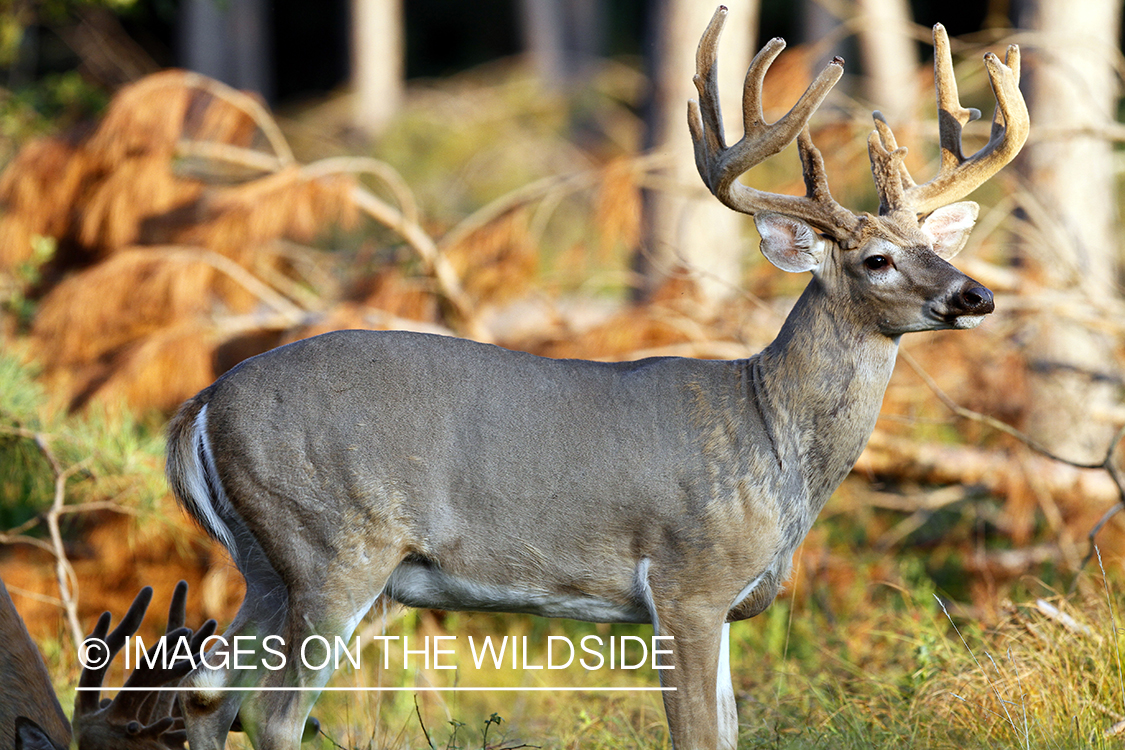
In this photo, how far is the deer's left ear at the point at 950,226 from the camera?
3395mm

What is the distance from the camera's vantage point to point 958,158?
3500mm

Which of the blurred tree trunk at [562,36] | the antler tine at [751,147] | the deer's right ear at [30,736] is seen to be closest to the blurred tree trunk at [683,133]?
the antler tine at [751,147]

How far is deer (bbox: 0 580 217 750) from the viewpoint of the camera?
299 cm

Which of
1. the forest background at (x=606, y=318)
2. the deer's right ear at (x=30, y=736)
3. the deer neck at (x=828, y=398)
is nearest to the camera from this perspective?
the deer's right ear at (x=30, y=736)

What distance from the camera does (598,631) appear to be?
6.14 metres

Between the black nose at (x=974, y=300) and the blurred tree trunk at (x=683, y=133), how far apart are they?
391 cm

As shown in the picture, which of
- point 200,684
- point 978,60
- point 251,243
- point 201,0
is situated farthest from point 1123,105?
point 200,684

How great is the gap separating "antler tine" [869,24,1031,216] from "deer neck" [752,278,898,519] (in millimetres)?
464

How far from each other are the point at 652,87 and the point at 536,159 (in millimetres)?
7530

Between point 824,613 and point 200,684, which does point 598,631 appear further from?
point 200,684

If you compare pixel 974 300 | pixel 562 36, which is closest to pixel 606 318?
pixel 974 300

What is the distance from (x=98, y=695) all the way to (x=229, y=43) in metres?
19.7

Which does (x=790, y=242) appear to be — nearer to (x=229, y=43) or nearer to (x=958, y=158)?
(x=958, y=158)

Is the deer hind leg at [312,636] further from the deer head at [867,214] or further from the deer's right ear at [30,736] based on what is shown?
the deer head at [867,214]
